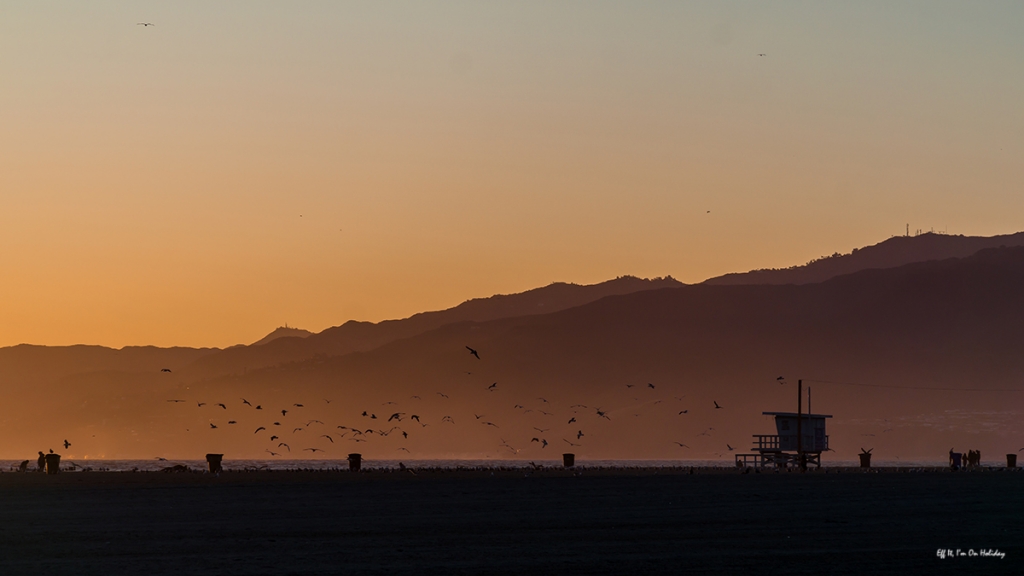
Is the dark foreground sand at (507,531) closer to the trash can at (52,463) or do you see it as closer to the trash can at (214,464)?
the trash can at (52,463)

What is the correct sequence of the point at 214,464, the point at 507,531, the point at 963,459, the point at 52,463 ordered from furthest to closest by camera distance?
the point at 963,459 → the point at 214,464 → the point at 52,463 → the point at 507,531

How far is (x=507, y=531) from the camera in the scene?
107 ft

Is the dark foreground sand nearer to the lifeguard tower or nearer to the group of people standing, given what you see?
the group of people standing

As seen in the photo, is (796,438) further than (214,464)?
Yes

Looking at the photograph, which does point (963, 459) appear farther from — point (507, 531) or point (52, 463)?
point (507, 531)

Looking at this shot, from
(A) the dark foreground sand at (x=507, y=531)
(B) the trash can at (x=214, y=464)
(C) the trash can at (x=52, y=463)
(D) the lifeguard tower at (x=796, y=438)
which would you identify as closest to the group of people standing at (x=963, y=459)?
(D) the lifeguard tower at (x=796, y=438)

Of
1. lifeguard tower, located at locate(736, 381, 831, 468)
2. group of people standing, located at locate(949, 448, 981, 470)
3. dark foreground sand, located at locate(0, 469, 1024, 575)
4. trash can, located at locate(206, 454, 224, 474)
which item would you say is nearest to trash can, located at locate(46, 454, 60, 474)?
trash can, located at locate(206, 454, 224, 474)

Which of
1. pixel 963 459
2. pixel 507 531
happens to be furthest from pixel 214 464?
pixel 963 459

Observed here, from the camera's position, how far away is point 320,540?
100 ft

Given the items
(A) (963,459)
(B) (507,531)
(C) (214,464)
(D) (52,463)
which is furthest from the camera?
(A) (963,459)

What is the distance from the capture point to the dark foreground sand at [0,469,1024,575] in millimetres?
25688

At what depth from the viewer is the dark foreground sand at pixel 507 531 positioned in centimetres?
2569

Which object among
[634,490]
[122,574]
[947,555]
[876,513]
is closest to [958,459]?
[634,490]

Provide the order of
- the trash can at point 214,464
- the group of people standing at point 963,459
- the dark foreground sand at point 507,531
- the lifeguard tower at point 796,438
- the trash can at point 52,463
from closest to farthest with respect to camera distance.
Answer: the dark foreground sand at point 507,531 < the trash can at point 52,463 < the trash can at point 214,464 < the group of people standing at point 963,459 < the lifeguard tower at point 796,438
